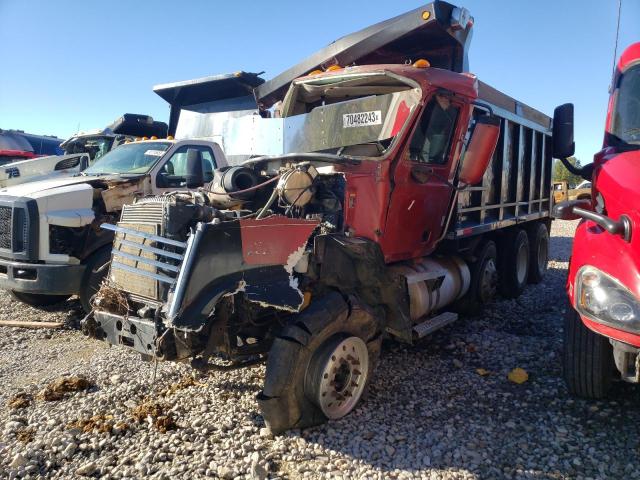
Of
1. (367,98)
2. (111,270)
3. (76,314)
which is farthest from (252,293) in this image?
(76,314)

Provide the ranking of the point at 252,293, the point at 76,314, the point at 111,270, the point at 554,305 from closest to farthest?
the point at 252,293 < the point at 111,270 < the point at 76,314 < the point at 554,305

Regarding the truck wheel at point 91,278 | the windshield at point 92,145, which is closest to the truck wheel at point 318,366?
the truck wheel at point 91,278

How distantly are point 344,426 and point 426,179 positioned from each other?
7.58 feet

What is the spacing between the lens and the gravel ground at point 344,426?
2994mm

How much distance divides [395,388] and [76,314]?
14.6 feet

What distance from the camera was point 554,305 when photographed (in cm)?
677

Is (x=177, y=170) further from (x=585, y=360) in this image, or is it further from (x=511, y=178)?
(x=585, y=360)

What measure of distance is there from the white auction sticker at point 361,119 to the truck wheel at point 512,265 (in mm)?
3692

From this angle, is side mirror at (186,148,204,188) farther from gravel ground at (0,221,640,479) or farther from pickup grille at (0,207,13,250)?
pickup grille at (0,207,13,250)

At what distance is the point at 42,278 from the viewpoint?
5359mm

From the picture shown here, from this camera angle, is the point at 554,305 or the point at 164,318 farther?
the point at 554,305

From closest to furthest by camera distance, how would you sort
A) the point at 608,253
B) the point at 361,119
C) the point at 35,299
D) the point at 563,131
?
the point at 608,253 < the point at 563,131 < the point at 361,119 < the point at 35,299

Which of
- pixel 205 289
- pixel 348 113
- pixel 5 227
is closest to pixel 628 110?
pixel 348 113

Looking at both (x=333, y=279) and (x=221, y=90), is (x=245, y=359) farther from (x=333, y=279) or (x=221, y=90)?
(x=221, y=90)
